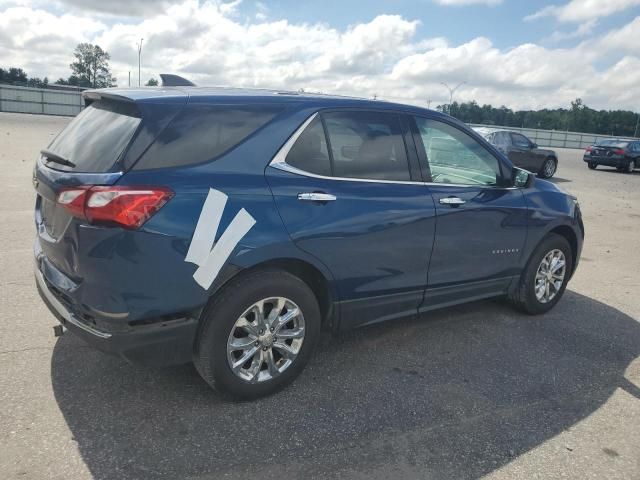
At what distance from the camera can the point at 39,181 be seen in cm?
317

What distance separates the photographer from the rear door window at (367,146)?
3488mm

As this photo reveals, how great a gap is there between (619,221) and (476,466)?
9269 mm

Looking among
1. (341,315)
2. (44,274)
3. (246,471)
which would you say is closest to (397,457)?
(246,471)

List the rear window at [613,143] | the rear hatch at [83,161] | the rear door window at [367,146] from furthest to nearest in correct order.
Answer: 1. the rear window at [613,143]
2. the rear door window at [367,146]
3. the rear hatch at [83,161]

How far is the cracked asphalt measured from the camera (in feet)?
9.02

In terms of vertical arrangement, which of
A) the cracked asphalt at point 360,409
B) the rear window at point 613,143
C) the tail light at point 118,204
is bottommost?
the cracked asphalt at point 360,409

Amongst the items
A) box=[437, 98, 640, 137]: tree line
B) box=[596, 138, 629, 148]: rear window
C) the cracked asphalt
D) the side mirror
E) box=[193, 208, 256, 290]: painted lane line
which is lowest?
the cracked asphalt

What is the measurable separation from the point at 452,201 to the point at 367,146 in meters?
0.81

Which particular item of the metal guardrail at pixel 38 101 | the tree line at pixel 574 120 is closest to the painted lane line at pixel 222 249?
the metal guardrail at pixel 38 101

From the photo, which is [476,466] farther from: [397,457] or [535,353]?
[535,353]

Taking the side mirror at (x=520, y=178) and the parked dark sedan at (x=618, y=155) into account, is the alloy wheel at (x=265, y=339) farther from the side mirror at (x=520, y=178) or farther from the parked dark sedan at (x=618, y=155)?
the parked dark sedan at (x=618, y=155)

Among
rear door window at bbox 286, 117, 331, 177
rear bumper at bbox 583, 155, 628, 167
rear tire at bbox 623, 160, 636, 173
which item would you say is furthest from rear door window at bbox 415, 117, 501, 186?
rear tire at bbox 623, 160, 636, 173

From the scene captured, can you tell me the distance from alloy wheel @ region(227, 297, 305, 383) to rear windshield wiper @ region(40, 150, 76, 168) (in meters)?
1.27

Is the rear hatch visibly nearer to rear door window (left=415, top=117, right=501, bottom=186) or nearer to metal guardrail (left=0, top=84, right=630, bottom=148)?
rear door window (left=415, top=117, right=501, bottom=186)
